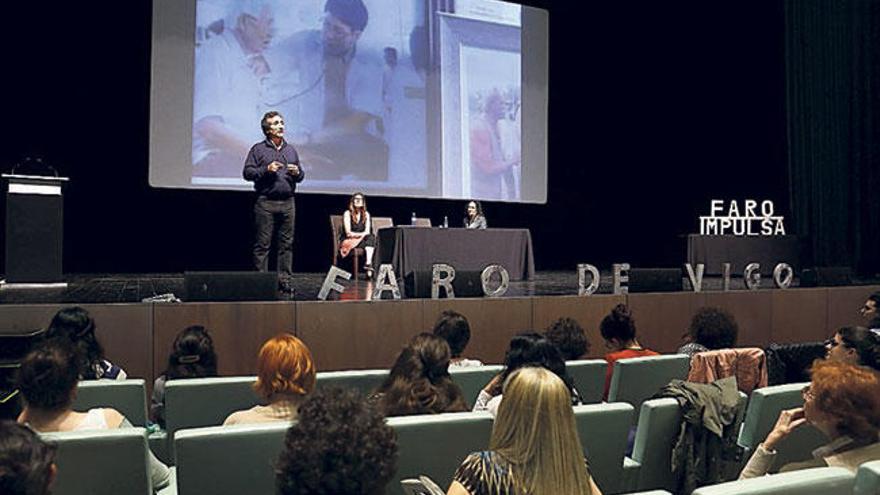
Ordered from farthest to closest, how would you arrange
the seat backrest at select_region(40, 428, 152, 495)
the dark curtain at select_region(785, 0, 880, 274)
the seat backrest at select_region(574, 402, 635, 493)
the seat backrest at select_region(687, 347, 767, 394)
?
the dark curtain at select_region(785, 0, 880, 274) → the seat backrest at select_region(687, 347, 767, 394) → the seat backrest at select_region(574, 402, 635, 493) → the seat backrest at select_region(40, 428, 152, 495)

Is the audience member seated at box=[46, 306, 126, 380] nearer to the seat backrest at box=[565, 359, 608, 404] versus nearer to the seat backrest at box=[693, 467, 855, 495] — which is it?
the seat backrest at box=[565, 359, 608, 404]

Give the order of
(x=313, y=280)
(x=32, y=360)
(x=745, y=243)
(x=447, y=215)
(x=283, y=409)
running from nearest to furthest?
(x=32, y=360), (x=283, y=409), (x=313, y=280), (x=745, y=243), (x=447, y=215)

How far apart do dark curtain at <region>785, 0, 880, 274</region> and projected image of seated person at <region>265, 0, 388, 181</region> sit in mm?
5528

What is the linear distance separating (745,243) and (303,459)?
814 cm

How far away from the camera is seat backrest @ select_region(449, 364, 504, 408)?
3076 millimetres

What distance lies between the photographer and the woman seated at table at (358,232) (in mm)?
7641

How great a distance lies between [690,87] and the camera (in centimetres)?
1077

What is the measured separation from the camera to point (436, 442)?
2082mm

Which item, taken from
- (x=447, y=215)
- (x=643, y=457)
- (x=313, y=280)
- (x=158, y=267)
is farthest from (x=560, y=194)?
(x=643, y=457)

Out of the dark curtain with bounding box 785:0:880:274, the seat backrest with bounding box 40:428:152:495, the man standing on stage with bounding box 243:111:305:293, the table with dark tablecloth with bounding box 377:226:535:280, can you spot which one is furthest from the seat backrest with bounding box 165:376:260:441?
the dark curtain with bounding box 785:0:880:274

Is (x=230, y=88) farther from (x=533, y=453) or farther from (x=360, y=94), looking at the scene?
(x=533, y=453)

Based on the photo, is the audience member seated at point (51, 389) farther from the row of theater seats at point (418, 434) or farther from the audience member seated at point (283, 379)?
the audience member seated at point (283, 379)

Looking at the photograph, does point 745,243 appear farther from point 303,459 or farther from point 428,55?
point 303,459

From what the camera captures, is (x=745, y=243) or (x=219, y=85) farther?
(x=745, y=243)
